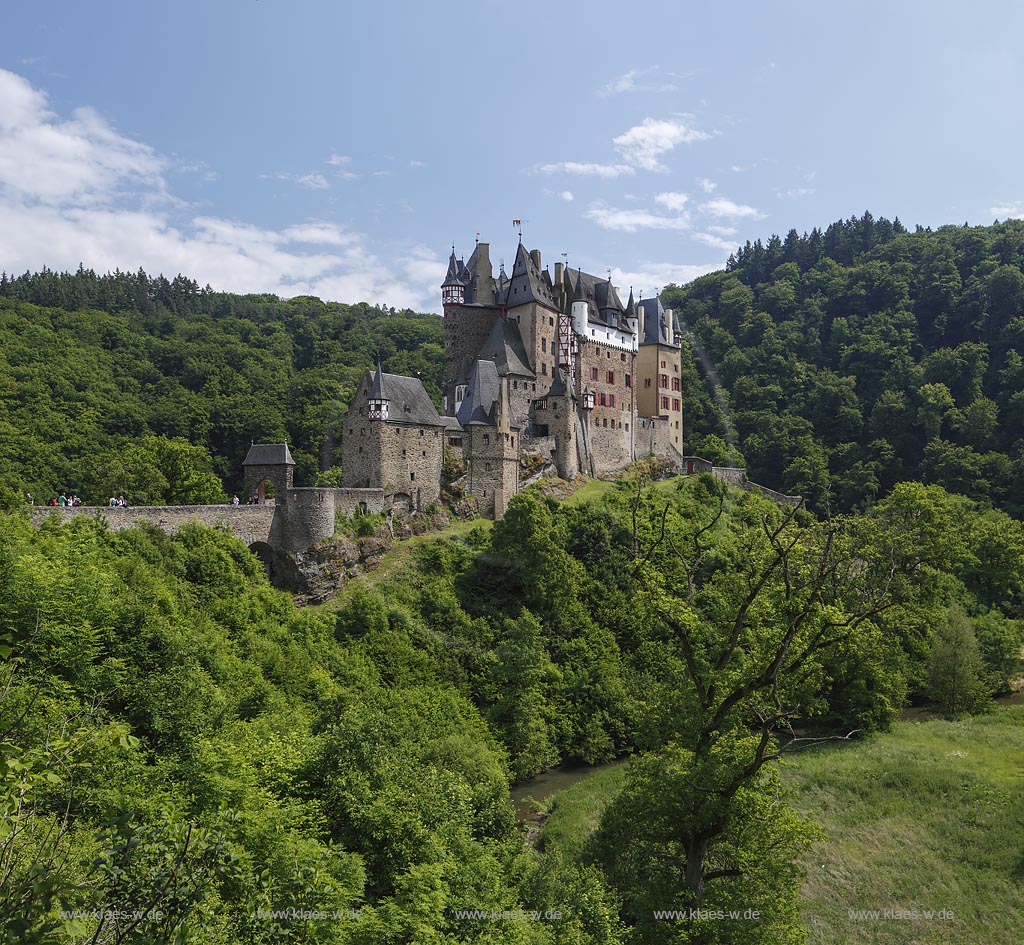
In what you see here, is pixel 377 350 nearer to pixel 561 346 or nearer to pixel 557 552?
pixel 561 346

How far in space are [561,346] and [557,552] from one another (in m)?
16.8

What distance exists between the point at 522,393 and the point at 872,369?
4590 cm

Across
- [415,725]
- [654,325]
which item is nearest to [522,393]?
[654,325]

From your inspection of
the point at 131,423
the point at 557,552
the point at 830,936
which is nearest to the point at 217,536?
the point at 557,552

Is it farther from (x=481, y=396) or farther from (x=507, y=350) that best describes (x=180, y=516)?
(x=507, y=350)

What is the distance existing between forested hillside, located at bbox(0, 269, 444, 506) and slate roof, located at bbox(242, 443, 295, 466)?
802 cm

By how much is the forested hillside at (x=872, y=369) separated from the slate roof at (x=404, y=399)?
105 feet

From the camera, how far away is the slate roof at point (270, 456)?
37.1 m

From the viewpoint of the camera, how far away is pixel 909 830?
26438 mm

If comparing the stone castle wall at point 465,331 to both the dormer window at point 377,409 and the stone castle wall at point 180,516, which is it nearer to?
the dormer window at point 377,409

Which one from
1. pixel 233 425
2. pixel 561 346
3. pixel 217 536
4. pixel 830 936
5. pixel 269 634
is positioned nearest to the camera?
pixel 830 936

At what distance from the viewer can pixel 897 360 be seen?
Answer: 77.3 meters
